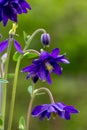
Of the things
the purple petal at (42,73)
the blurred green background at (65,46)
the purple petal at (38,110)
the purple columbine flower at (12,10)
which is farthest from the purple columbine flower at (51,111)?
the blurred green background at (65,46)

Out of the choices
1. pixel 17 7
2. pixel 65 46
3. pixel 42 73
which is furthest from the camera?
pixel 65 46

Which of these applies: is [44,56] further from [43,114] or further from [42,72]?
[43,114]

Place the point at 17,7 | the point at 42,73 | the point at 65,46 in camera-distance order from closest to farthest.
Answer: the point at 17,7, the point at 42,73, the point at 65,46

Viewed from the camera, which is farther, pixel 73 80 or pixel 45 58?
pixel 73 80

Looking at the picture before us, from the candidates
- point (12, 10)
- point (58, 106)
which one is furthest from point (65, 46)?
point (12, 10)

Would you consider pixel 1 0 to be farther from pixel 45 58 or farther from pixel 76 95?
pixel 76 95

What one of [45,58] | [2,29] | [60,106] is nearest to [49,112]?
[60,106]

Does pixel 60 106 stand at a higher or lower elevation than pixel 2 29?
lower

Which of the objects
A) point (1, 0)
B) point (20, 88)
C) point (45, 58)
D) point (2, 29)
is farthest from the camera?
point (20, 88)

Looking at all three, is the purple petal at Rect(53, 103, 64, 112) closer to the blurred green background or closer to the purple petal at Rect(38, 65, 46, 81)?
the purple petal at Rect(38, 65, 46, 81)
